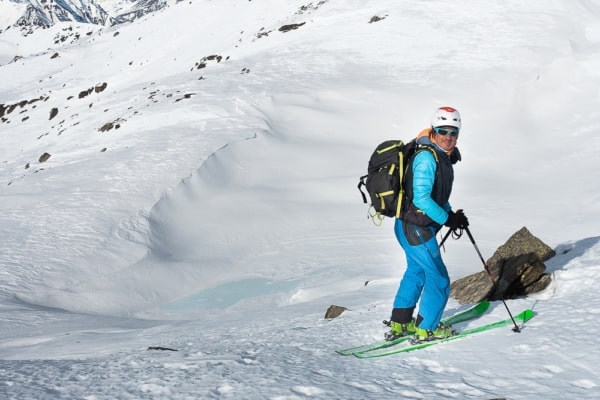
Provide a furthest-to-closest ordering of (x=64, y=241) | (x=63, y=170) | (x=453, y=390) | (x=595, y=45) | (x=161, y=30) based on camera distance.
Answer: (x=161, y=30) → (x=595, y=45) → (x=63, y=170) → (x=64, y=241) → (x=453, y=390)

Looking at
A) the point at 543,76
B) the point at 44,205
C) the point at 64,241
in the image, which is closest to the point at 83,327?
the point at 64,241

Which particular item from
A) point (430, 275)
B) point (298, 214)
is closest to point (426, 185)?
point (430, 275)

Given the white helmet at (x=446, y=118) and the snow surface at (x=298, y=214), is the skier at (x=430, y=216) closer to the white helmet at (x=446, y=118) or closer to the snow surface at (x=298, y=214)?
the white helmet at (x=446, y=118)

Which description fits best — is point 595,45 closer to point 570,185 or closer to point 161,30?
point 570,185

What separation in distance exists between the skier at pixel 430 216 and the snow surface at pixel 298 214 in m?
0.42

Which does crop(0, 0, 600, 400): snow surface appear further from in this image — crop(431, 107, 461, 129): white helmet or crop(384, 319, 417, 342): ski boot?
crop(431, 107, 461, 129): white helmet

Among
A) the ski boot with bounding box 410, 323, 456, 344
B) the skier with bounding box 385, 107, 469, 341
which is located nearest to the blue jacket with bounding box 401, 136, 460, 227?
the skier with bounding box 385, 107, 469, 341

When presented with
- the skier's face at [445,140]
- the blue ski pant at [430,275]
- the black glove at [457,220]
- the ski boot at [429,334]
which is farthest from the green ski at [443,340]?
the skier's face at [445,140]

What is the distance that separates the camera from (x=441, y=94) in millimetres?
23938

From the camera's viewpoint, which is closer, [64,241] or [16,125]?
[64,241]

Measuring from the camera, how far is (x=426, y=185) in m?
4.82

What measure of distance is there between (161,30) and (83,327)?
2117 inches

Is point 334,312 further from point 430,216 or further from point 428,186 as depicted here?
point 428,186

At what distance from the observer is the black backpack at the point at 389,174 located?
4875mm
